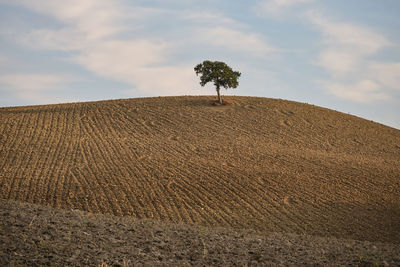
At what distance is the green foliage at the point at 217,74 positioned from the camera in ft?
147

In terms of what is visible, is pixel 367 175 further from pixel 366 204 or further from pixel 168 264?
pixel 168 264

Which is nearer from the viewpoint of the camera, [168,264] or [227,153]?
[168,264]

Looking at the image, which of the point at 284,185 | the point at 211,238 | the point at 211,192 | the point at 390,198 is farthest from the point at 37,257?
the point at 390,198

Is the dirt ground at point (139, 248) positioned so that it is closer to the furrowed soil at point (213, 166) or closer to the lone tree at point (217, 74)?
the furrowed soil at point (213, 166)

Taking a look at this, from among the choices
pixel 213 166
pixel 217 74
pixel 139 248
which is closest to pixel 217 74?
pixel 217 74

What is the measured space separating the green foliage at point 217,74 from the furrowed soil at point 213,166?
311 cm

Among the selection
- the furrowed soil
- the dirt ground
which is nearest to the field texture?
the furrowed soil

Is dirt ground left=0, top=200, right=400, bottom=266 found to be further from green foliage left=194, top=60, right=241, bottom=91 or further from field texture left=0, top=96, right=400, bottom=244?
green foliage left=194, top=60, right=241, bottom=91

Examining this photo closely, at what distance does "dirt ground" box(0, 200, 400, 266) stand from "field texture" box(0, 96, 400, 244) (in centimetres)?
528

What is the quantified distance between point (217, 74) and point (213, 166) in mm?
21573

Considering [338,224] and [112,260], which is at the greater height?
[112,260]

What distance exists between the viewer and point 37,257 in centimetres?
835

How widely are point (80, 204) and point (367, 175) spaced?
58.2ft

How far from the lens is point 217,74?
146ft
